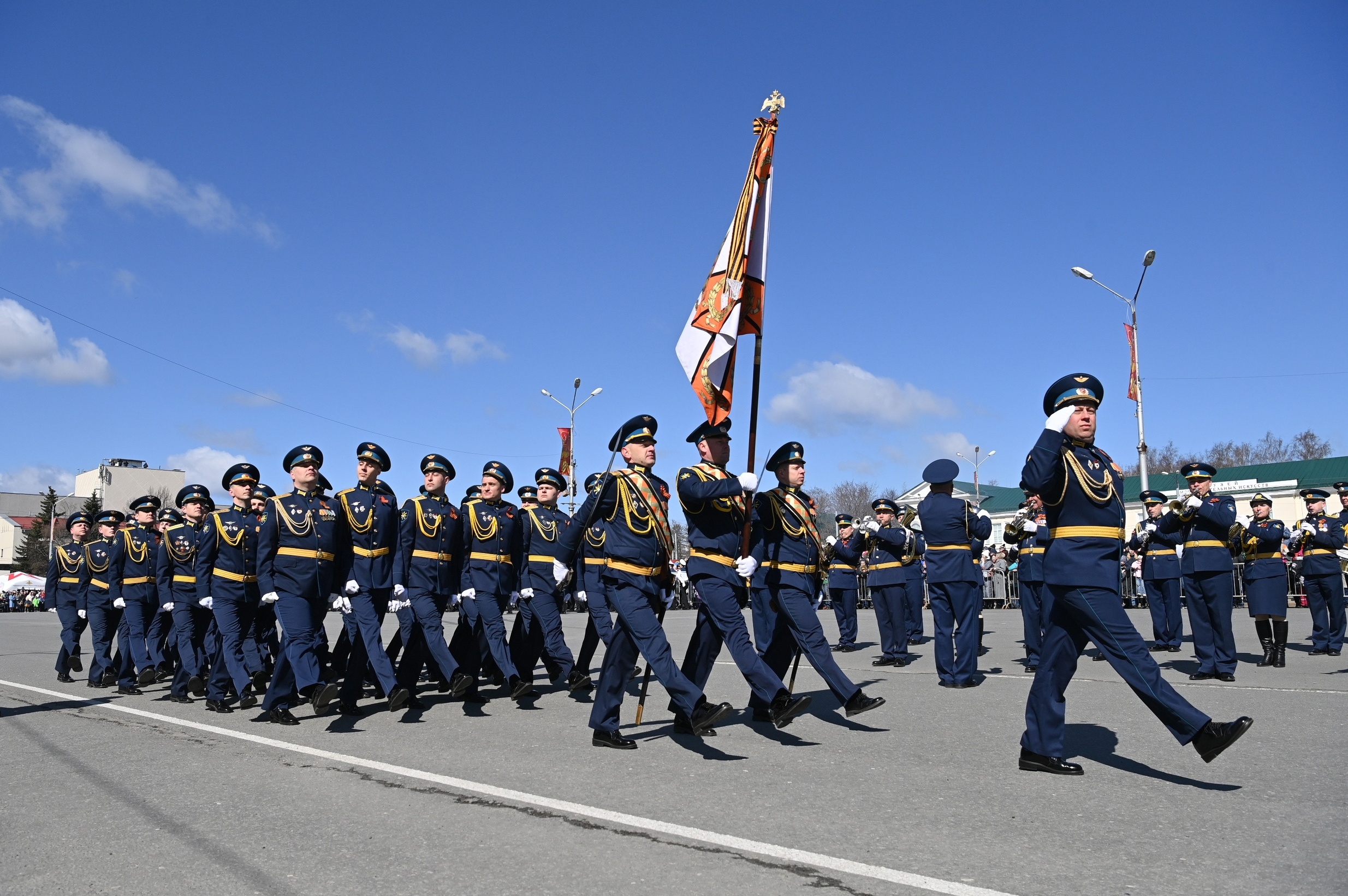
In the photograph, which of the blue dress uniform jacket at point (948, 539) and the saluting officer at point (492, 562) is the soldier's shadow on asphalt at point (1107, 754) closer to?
the blue dress uniform jacket at point (948, 539)

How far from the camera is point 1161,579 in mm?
12070

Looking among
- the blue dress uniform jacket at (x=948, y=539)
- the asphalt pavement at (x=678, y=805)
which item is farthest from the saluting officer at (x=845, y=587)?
the asphalt pavement at (x=678, y=805)

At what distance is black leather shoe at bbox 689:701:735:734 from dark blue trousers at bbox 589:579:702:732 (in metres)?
0.06

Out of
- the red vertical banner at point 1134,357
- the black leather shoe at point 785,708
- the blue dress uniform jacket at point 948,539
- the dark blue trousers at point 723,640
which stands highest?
the red vertical banner at point 1134,357

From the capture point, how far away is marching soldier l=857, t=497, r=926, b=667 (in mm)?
11680

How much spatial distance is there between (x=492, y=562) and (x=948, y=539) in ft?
14.1

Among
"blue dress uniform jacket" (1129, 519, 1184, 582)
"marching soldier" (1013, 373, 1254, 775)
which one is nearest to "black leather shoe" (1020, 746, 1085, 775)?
"marching soldier" (1013, 373, 1254, 775)

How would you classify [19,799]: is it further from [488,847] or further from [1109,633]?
[1109,633]

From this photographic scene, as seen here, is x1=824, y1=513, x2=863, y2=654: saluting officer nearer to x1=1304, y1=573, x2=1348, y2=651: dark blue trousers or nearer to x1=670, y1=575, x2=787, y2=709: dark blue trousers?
x1=1304, y1=573, x2=1348, y2=651: dark blue trousers

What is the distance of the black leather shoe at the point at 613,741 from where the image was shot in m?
6.54

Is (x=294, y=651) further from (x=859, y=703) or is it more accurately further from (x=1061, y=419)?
(x=1061, y=419)

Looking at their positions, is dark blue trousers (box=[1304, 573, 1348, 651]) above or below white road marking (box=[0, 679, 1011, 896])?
above

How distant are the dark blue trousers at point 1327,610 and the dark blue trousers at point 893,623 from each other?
4546 mm

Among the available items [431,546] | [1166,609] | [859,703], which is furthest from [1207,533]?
[431,546]
